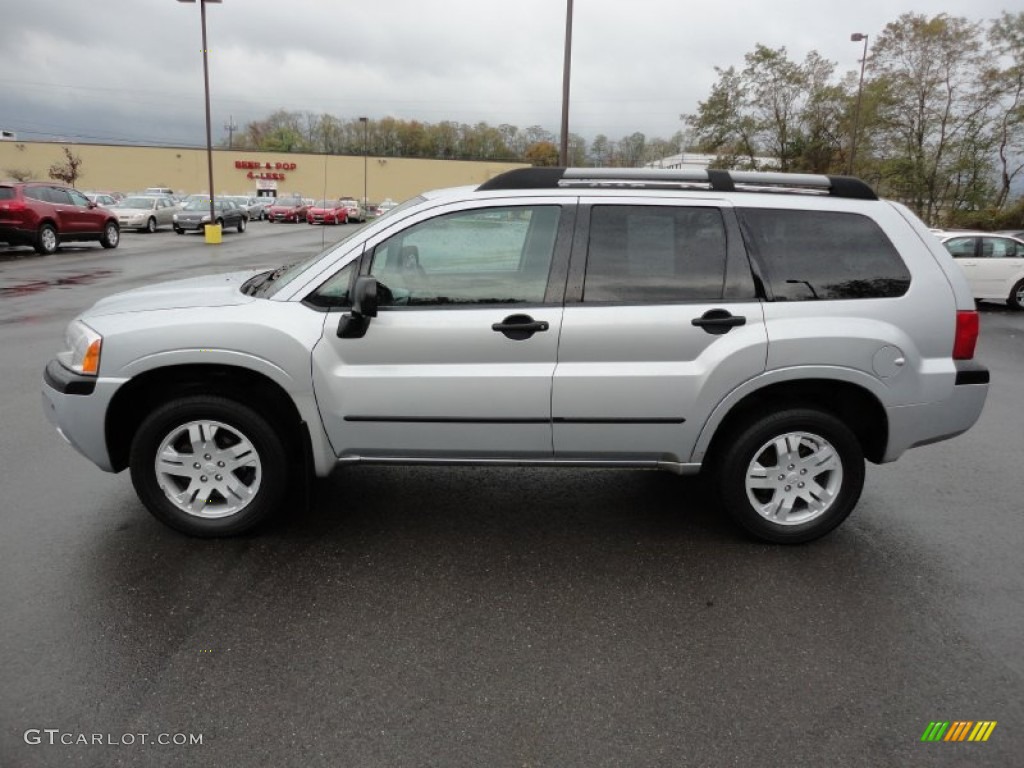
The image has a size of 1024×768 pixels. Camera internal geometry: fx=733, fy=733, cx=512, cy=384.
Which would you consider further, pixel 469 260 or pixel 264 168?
pixel 264 168

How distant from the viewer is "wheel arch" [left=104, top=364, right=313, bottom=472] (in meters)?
3.72

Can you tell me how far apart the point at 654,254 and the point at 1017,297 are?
15.6 meters

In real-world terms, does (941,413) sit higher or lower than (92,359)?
lower

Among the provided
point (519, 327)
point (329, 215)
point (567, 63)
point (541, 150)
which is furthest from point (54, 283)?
point (541, 150)

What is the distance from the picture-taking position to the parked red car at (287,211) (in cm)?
4972

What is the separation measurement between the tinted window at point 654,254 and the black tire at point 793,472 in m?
0.78

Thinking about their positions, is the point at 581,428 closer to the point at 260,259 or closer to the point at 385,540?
the point at 385,540

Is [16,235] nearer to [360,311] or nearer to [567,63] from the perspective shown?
[567,63]

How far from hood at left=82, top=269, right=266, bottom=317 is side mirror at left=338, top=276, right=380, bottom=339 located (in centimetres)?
58

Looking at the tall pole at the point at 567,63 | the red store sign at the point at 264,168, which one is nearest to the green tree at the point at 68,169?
the red store sign at the point at 264,168

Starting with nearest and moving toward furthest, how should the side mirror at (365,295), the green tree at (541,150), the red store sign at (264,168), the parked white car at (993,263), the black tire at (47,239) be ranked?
the side mirror at (365,295) < the parked white car at (993,263) < the black tire at (47,239) < the red store sign at (264,168) < the green tree at (541,150)

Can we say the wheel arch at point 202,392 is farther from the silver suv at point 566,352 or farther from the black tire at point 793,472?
the black tire at point 793,472

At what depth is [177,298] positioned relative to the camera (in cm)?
388

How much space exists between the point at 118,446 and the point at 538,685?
101 inches
